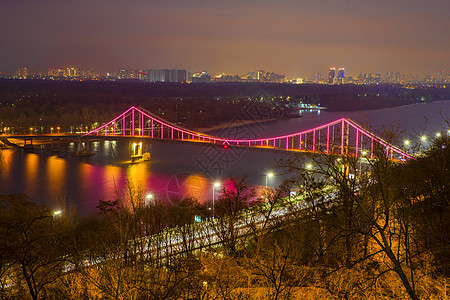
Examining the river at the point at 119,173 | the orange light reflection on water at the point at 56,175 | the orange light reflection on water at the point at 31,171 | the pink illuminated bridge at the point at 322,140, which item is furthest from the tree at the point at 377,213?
the orange light reflection on water at the point at 31,171

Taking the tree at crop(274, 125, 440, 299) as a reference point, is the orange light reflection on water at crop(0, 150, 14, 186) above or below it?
below

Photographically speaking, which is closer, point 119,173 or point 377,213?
point 377,213

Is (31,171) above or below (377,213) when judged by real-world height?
below

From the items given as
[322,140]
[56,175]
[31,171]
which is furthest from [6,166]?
[322,140]

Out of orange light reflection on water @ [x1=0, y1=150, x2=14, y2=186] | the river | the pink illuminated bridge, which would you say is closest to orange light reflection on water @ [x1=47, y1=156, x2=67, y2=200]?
the river

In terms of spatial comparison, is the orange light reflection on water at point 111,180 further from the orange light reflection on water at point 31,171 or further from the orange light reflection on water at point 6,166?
the orange light reflection on water at point 6,166

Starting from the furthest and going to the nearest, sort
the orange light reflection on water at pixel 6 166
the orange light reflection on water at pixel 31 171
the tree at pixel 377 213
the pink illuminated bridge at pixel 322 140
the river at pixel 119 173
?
1. the orange light reflection on water at pixel 6 166
2. the orange light reflection on water at pixel 31 171
3. the river at pixel 119 173
4. the pink illuminated bridge at pixel 322 140
5. the tree at pixel 377 213

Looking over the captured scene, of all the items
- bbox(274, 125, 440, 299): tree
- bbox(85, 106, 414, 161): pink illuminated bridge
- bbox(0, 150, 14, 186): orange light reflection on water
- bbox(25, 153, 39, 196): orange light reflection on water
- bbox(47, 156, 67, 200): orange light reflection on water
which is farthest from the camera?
bbox(0, 150, 14, 186): orange light reflection on water

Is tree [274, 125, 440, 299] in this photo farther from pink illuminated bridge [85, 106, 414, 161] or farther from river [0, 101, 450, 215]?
river [0, 101, 450, 215]

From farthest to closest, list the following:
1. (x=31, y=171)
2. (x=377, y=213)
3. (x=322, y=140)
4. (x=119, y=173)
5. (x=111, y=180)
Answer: (x=31, y=171) → (x=119, y=173) → (x=111, y=180) → (x=322, y=140) → (x=377, y=213)

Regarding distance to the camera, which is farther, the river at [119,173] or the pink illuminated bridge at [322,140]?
the river at [119,173]

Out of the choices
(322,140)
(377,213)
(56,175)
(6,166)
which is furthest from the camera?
(6,166)

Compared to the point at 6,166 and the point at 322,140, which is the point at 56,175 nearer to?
the point at 6,166
